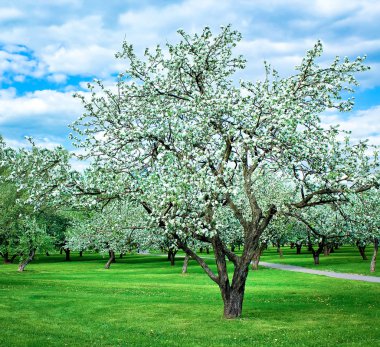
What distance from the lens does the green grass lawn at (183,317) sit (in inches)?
755

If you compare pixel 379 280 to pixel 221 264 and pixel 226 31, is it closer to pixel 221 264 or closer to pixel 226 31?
pixel 221 264

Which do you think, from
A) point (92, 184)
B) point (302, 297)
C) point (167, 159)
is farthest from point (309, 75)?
point (302, 297)

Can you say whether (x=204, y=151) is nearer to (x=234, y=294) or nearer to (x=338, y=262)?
(x=234, y=294)

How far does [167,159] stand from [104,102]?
5.55 m

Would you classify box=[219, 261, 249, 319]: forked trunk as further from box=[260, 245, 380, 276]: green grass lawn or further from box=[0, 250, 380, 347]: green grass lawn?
box=[260, 245, 380, 276]: green grass lawn

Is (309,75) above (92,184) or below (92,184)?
above

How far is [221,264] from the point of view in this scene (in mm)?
22766

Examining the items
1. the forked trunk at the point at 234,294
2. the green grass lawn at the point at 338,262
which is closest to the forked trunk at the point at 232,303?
the forked trunk at the point at 234,294

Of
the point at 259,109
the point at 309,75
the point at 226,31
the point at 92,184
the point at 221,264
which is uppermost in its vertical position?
the point at 226,31

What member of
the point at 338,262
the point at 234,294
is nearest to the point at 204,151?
the point at 234,294

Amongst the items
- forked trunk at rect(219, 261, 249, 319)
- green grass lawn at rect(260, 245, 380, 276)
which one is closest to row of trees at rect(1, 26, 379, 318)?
forked trunk at rect(219, 261, 249, 319)

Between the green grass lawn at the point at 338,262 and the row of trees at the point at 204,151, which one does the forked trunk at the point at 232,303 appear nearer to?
the row of trees at the point at 204,151

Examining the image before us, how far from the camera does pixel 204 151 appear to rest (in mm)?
20078

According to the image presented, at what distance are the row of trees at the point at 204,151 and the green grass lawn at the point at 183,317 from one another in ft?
10.2
